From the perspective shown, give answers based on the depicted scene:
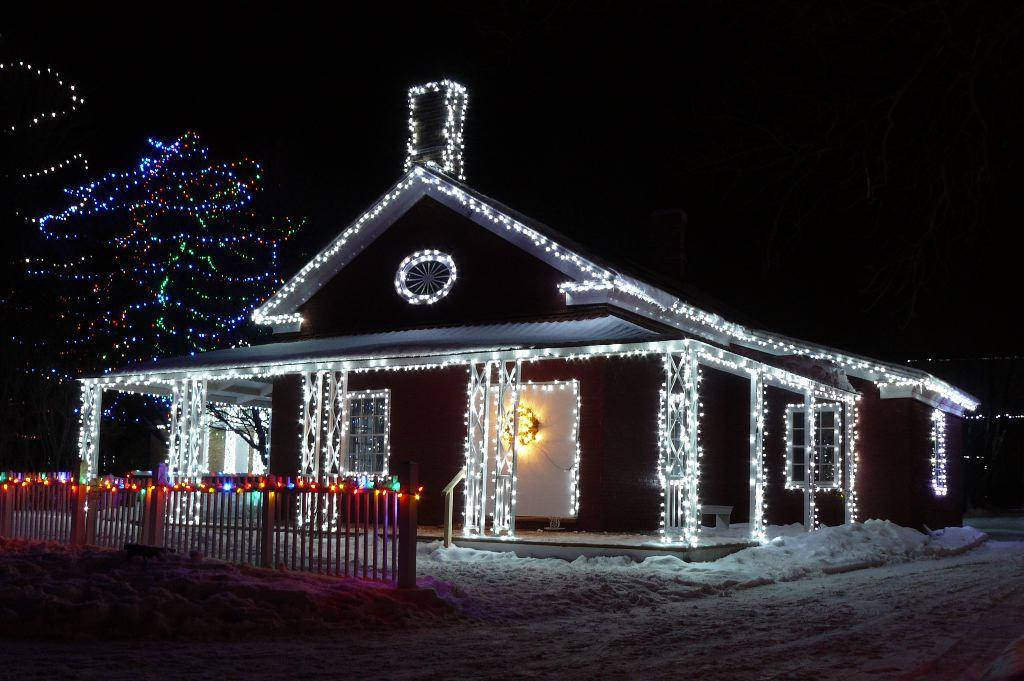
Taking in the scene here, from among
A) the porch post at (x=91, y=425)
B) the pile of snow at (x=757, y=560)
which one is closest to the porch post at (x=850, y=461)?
the pile of snow at (x=757, y=560)

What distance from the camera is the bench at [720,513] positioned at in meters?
19.2

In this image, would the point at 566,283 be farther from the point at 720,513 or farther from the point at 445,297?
the point at 720,513

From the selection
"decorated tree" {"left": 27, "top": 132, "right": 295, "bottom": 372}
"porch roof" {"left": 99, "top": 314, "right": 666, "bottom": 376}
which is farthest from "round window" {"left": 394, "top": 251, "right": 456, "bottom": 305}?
"decorated tree" {"left": 27, "top": 132, "right": 295, "bottom": 372}

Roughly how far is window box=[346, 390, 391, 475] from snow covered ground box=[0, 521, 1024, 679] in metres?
7.63

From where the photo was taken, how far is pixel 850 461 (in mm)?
20875

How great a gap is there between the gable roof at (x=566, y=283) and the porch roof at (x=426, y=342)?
86cm

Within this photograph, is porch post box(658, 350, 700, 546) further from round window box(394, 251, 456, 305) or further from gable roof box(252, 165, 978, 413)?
round window box(394, 251, 456, 305)

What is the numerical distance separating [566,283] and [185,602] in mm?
10787

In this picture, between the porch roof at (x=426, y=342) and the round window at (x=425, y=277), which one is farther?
the round window at (x=425, y=277)

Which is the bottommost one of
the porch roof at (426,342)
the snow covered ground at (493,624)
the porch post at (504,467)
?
the snow covered ground at (493,624)

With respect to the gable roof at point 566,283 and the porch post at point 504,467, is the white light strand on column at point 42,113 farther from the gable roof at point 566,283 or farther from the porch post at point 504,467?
the porch post at point 504,467

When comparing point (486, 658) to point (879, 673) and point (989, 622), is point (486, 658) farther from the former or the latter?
point (989, 622)

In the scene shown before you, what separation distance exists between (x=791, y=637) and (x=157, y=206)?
87.0 ft

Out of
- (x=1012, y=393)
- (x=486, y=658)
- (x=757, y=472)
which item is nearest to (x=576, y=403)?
(x=757, y=472)
